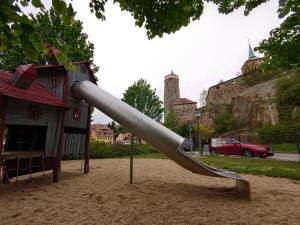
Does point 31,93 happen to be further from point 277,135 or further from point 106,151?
point 277,135

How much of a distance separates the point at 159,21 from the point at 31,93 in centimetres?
565

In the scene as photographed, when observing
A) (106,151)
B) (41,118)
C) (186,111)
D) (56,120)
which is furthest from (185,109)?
(41,118)

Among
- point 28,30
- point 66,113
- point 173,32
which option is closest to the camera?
point 28,30

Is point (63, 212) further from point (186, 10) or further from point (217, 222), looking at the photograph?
point (186, 10)

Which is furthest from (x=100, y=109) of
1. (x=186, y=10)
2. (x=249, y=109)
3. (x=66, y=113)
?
(x=249, y=109)

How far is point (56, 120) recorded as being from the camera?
8922mm

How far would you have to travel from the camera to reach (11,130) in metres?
10.1

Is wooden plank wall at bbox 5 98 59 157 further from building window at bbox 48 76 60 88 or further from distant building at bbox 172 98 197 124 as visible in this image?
distant building at bbox 172 98 197 124

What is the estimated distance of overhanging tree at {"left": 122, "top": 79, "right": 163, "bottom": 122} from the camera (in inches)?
1457

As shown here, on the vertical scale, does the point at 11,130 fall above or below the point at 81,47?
below

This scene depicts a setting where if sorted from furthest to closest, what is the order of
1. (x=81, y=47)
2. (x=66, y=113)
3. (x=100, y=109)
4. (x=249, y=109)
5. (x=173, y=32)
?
(x=249, y=109) → (x=81, y=47) → (x=66, y=113) → (x=100, y=109) → (x=173, y=32)

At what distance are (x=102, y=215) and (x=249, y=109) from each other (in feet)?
108

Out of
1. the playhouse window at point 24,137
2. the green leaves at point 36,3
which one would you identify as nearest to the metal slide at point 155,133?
the playhouse window at point 24,137

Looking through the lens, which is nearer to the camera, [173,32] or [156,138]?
[173,32]
